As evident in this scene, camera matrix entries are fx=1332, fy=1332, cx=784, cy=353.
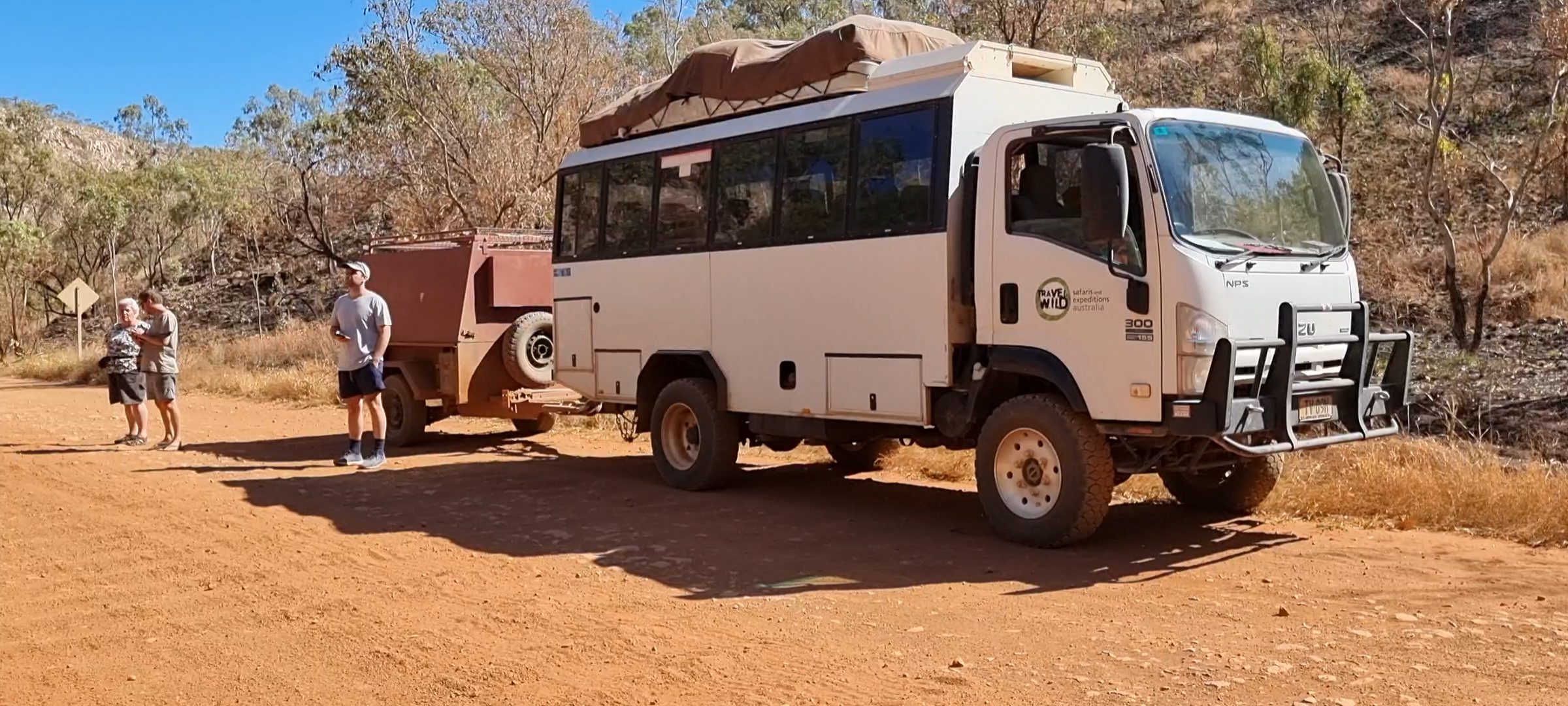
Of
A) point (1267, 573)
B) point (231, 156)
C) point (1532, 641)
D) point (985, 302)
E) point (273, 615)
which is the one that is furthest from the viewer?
point (231, 156)

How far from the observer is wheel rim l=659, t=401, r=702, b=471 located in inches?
448

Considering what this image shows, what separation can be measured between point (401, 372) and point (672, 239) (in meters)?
4.81

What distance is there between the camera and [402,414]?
14688 millimetres

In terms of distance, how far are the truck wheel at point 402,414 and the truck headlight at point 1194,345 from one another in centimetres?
931

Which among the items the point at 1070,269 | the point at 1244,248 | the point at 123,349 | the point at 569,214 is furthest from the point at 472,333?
the point at 1244,248

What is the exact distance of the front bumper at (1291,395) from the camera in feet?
24.3

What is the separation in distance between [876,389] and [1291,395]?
2805 millimetres

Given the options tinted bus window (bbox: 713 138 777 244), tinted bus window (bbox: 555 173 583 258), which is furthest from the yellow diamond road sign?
tinted bus window (bbox: 713 138 777 244)

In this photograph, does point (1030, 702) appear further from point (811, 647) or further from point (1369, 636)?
point (1369, 636)

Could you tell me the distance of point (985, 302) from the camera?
8523 mm

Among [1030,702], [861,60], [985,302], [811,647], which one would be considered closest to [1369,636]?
[1030,702]

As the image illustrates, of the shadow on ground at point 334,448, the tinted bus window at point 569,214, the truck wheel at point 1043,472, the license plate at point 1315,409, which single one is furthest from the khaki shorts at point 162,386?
the license plate at point 1315,409

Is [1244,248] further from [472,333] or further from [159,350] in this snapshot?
[159,350]

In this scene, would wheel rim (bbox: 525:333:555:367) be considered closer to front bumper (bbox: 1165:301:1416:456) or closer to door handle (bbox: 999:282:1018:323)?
door handle (bbox: 999:282:1018:323)
